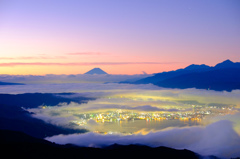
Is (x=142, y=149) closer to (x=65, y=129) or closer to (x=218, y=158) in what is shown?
(x=218, y=158)

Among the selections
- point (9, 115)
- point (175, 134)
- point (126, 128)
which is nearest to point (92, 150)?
point (175, 134)

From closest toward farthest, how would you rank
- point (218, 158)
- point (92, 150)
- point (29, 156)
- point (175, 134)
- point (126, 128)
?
point (29, 156) → point (92, 150) → point (218, 158) → point (175, 134) → point (126, 128)

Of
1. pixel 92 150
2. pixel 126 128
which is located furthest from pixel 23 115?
pixel 92 150

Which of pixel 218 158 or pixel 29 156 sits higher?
pixel 29 156

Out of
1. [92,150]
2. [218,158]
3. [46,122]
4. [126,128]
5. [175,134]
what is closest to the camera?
[92,150]

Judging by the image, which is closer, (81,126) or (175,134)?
(175,134)

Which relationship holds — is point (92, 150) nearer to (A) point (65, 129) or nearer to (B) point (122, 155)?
(B) point (122, 155)
